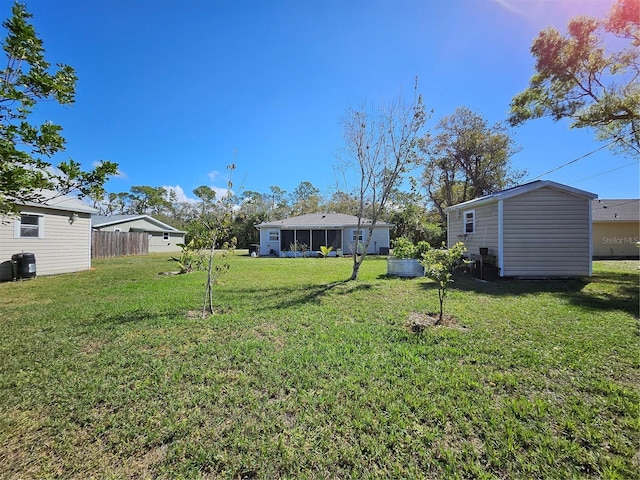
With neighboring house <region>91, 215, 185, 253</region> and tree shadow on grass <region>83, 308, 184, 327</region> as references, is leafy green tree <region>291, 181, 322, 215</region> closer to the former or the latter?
neighboring house <region>91, 215, 185, 253</region>

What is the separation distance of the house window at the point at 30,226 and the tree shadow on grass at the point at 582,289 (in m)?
13.6

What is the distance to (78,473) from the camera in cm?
175

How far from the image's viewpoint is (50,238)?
34.2 ft

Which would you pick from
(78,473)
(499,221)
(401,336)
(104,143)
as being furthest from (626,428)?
(104,143)

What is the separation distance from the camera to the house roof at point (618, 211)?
18.2 m

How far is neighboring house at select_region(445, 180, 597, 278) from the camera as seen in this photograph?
9.24m

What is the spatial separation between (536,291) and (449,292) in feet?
8.03

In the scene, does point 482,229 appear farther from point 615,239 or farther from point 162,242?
point 162,242

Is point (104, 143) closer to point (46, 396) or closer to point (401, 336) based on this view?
point (46, 396)

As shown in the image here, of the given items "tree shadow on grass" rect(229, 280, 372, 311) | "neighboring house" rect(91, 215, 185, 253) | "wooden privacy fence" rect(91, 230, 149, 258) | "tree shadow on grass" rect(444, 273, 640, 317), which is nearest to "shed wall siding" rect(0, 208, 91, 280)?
"wooden privacy fence" rect(91, 230, 149, 258)

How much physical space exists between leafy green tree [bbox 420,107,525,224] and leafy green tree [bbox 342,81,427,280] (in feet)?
43.1

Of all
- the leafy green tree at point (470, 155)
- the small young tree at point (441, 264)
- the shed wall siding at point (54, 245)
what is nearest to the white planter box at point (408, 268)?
the small young tree at point (441, 264)

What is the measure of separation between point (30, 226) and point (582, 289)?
17998 millimetres

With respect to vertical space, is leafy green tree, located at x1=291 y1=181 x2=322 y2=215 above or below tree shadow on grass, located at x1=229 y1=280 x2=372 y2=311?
above
